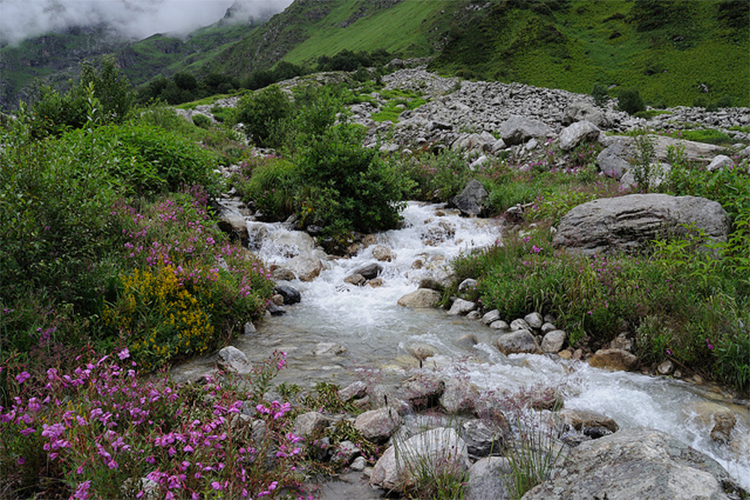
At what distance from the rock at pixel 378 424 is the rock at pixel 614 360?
3.57 m

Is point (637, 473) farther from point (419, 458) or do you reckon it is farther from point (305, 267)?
point (305, 267)

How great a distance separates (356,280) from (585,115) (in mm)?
15681

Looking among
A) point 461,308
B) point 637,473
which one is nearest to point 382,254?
point 461,308

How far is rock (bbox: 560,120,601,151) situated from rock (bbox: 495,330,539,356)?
11.9 meters

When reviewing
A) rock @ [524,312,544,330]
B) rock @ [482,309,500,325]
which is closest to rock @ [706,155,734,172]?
rock @ [524,312,544,330]

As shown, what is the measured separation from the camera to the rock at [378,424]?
3.48 m

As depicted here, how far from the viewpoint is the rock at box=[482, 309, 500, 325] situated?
722 centimetres

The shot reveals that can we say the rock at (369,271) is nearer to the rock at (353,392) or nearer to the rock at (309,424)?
the rock at (353,392)

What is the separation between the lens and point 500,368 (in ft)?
18.1

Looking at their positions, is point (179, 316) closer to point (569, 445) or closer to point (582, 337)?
point (569, 445)

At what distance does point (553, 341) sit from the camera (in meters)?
6.23

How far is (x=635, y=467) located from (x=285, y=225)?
10626 millimetres

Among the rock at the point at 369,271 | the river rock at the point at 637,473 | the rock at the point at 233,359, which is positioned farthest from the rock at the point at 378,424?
the rock at the point at 369,271

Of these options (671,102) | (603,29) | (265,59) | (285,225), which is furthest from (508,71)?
(265,59)
